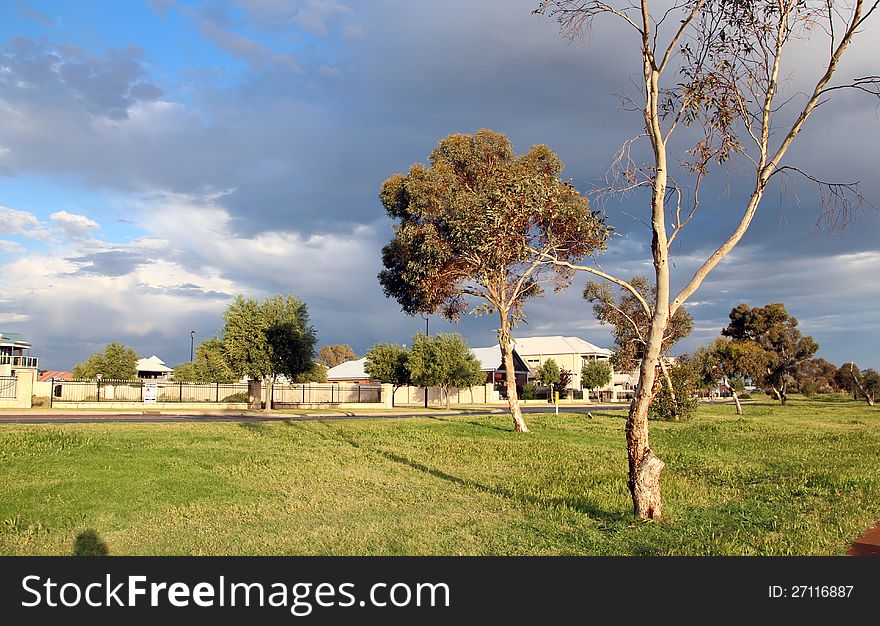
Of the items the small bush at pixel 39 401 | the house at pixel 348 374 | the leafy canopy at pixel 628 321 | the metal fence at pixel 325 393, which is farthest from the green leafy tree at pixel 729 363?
the small bush at pixel 39 401

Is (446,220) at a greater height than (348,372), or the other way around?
(446,220)

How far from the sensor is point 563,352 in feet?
324

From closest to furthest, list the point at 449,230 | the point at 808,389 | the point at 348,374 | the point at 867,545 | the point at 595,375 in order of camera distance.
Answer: the point at 867,545
the point at 449,230
the point at 595,375
the point at 348,374
the point at 808,389

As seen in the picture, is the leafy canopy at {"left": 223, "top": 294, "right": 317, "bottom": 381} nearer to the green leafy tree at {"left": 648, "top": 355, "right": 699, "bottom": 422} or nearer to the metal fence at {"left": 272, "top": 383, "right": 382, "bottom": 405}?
the metal fence at {"left": 272, "top": 383, "right": 382, "bottom": 405}

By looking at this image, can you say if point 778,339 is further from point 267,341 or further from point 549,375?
point 267,341

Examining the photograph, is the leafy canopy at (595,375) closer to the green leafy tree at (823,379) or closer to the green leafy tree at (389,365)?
the green leafy tree at (823,379)

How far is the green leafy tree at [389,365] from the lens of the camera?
65.7 meters

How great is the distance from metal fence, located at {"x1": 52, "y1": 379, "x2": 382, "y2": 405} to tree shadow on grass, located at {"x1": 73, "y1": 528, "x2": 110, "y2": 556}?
35479mm

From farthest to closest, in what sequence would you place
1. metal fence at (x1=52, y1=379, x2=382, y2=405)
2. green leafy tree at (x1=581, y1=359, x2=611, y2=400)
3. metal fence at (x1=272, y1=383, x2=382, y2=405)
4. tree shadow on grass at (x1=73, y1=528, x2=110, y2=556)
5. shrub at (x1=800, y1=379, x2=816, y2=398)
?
shrub at (x1=800, y1=379, x2=816, y2=398) → green leafy tree at (x1=581, y1=359, x2=611, y2=400) → metal fence at (x1=272, y1=383, x2=382, y2=405) → metal fence at (x1=52, y1=379, x2=382, y2=405) → tree shadow on grass at (x1=73, y1=528, x2=110, y2=556)

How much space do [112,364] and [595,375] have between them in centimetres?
5836

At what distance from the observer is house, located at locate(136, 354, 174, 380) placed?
92.5 metres

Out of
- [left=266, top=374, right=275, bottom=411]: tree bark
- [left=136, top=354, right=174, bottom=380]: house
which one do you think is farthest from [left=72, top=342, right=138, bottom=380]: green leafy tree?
[left=266, top=374, right=275, bottom=411]: tree bark

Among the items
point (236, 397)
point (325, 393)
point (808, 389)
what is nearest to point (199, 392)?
point (236, 397)

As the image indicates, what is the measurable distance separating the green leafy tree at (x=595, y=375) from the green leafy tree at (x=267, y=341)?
50.9 metres
